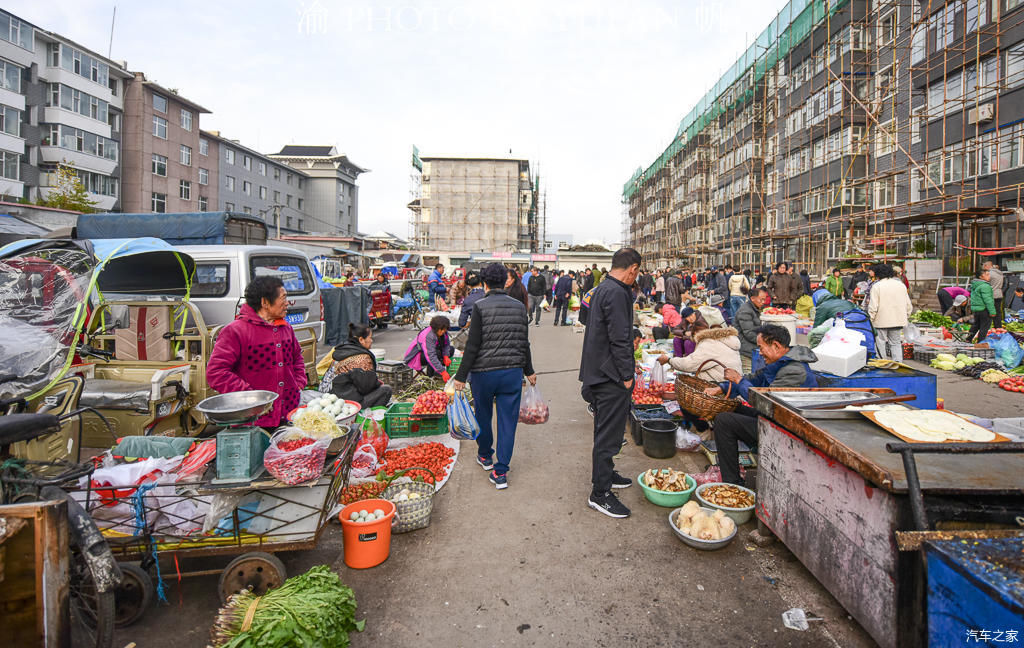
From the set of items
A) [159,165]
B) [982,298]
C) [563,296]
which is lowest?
[982,298]

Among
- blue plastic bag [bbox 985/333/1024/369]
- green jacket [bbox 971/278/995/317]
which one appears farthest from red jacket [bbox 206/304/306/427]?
green jacket [bbox 971/278/995/317]

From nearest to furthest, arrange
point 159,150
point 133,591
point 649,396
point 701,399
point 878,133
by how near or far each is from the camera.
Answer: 1. point 133,591
2. point 701,399
3. point 649,396
4. point 878,133
5. point 159,150

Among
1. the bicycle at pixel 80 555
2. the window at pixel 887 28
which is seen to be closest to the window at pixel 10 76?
the bicycle at pixel 80 555

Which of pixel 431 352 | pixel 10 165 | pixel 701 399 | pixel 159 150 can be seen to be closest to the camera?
pixel 701 399

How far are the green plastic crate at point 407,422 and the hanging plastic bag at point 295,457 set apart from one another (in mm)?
3095

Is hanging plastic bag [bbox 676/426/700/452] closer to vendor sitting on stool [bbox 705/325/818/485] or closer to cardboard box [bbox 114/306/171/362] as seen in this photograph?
vendor sitting on stool [bbox 705/325/818/485]

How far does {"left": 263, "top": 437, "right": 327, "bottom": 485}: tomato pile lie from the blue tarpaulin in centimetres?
1039

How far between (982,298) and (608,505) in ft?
41.2

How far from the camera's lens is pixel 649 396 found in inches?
284

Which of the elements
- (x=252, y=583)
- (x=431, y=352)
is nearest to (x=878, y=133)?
(x=431, y=352)

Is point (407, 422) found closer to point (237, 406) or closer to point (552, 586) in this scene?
point (237, 406)

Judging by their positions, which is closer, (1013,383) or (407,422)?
(407,422)

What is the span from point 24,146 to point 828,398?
45.3m

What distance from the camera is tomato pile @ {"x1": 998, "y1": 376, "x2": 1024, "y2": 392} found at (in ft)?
30.8
